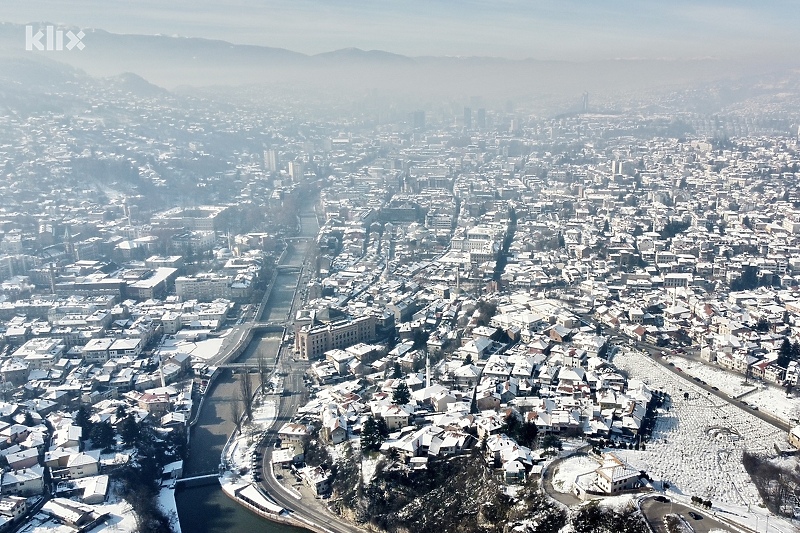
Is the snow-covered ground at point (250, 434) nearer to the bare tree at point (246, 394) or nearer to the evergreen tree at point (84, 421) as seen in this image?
the bare tree at point (246, 394)

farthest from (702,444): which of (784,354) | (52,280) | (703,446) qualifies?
(52,280)

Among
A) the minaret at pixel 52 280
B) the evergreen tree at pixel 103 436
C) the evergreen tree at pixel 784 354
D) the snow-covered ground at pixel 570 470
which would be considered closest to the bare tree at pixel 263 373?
the evergreen tree at pixel 103 436

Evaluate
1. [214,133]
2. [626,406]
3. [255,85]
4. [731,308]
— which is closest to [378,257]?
[731,308]

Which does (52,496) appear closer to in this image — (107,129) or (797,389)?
(797,389)

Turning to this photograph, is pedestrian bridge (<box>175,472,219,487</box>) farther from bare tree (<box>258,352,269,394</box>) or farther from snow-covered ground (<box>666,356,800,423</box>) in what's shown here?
snow-covered ground (<box>666,356,800,423</box>)

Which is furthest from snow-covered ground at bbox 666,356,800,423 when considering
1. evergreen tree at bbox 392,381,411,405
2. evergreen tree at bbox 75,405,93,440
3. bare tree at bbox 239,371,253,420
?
evergreen tree at bbox 75,405,93,440
